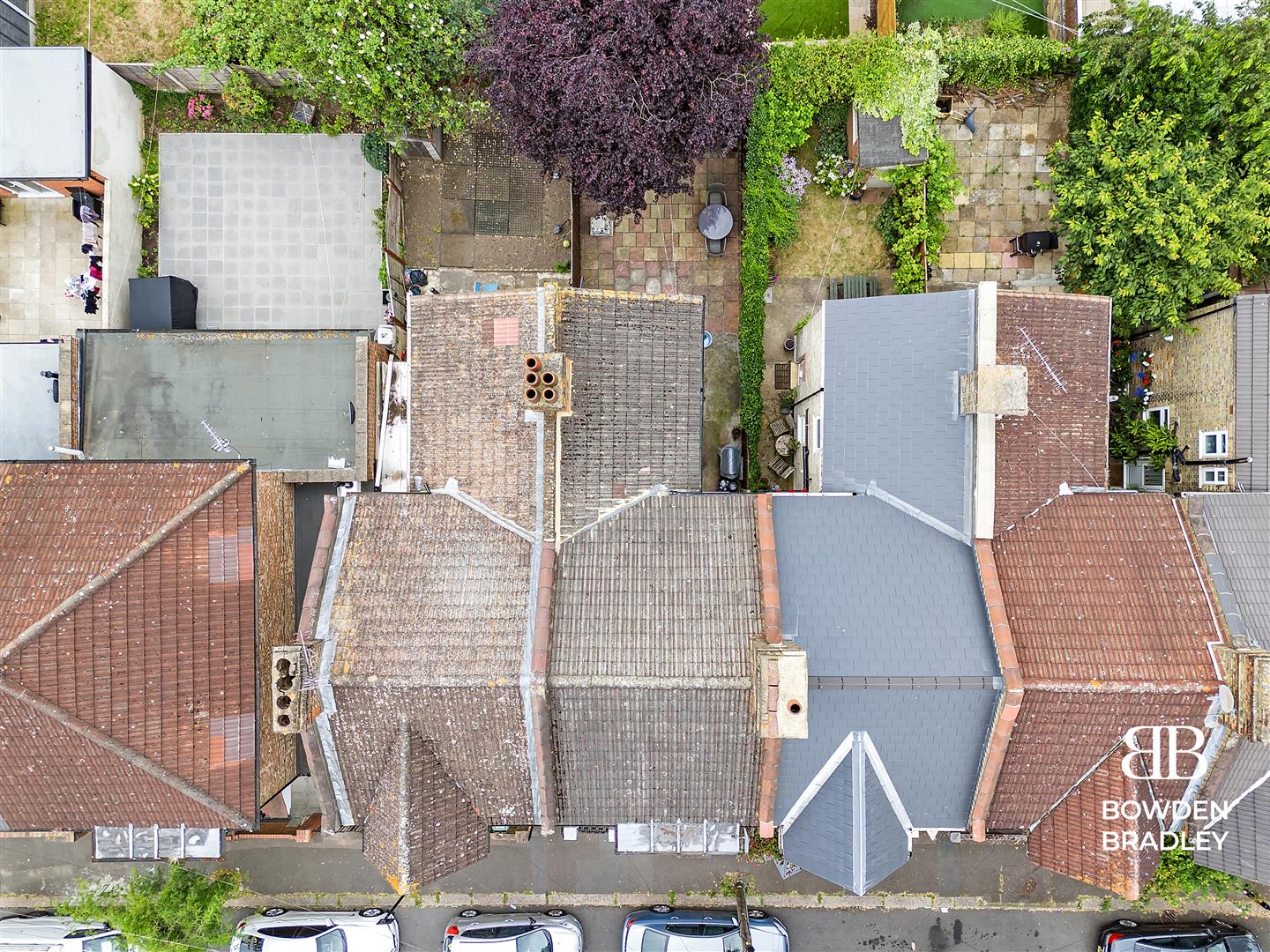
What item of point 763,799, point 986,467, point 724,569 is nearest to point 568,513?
point 724,569

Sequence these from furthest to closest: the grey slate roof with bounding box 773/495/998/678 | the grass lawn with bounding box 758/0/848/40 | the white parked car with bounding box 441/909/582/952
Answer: the grass lawn with bounding box 758/0/848/40 → the white parked car with bounding box 441/909/582/952 → the grey slate roof with bounding box 773/495/998/678

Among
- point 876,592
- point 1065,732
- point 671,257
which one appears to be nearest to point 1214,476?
point 1065,732

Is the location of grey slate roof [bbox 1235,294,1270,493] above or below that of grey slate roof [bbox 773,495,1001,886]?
above

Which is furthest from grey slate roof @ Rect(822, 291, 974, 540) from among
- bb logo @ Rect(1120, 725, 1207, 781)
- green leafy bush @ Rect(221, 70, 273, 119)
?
green leafy bush @ Rect(221, 70, 273, 119)

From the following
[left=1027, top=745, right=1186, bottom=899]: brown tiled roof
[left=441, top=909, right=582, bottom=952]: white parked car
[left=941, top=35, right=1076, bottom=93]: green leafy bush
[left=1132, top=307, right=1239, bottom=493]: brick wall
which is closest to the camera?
[left=1027, top=745, right=1186, bottom=899]: brown tiled roof

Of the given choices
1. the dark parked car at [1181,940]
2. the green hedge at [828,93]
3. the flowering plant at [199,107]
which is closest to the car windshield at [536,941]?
the green hedge at [828,93]

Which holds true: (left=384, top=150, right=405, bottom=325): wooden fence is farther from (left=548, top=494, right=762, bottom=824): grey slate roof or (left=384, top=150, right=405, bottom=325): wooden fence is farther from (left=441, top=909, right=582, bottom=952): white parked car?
(left=441, top=909, right=582, bottom=952): white parked car
